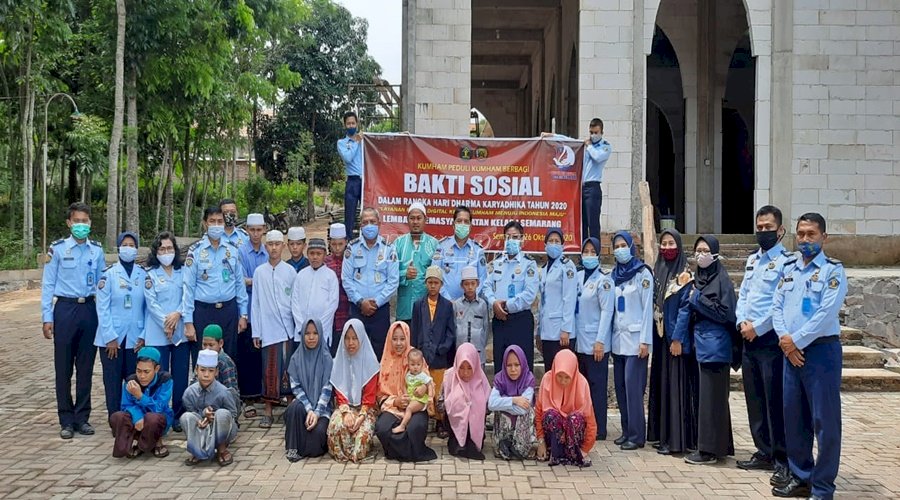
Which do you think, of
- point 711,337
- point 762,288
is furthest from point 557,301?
point 762,288

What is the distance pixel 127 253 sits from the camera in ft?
19.9

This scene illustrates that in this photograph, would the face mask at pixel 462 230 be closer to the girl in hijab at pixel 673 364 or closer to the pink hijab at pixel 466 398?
the pink hijab at pixel 466 398

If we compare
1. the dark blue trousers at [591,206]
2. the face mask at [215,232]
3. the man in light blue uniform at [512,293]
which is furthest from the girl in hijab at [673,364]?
the face mask at [215,232]

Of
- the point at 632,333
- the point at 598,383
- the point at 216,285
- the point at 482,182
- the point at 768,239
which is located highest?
the point at 482,182

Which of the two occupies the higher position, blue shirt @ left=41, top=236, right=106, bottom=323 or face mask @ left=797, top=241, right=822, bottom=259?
face mask @ left=797, top=241, right=822, bottom=259

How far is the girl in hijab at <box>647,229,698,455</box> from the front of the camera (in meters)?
5.59

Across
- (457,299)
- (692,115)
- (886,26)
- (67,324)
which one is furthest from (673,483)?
(692,115)

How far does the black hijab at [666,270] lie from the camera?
575cm

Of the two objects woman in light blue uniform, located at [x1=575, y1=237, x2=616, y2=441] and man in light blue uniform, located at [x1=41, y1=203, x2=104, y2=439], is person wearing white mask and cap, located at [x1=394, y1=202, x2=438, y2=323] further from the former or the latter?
man in light blue uniform, located at [x1=41, y1=203, x2=104, y2=439]

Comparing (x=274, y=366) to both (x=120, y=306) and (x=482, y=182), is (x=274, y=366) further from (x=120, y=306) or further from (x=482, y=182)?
(x=482, y=182)

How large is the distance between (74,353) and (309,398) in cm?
209

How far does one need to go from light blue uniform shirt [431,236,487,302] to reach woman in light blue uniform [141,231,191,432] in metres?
2.21

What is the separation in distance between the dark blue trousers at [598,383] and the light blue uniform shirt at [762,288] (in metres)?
1.30

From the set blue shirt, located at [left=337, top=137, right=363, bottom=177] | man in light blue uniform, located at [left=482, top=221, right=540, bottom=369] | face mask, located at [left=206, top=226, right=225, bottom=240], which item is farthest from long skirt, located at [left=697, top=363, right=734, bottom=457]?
blue shirt, located at [left=337, top=137, right=363, bottom=177]
